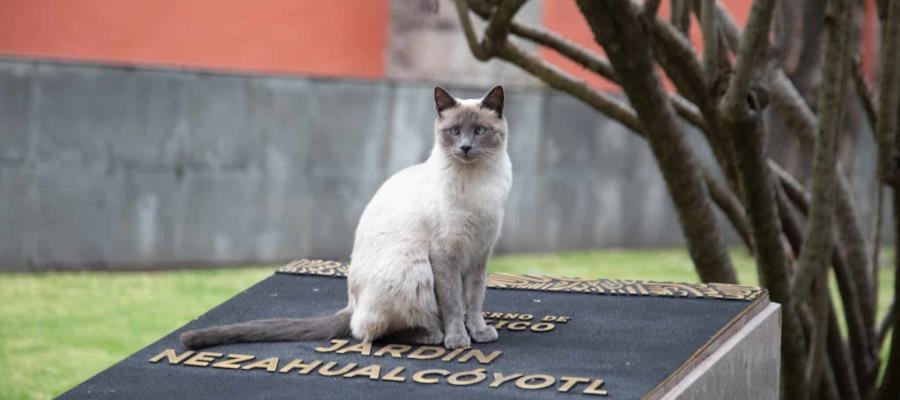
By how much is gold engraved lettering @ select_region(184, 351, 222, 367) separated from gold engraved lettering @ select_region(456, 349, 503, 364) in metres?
0.74

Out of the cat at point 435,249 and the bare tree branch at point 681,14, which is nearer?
the cat at point 435,249

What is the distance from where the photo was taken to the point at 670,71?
494 centimetres

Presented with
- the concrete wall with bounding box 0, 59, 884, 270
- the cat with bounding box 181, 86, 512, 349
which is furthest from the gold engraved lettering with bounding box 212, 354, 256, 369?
the concrete wall with bounding box 0, 59, 884, 270

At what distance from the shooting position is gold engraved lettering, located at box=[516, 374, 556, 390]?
353 cm

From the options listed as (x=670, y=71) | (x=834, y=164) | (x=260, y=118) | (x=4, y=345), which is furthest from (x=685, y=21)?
(x=260, y=118)

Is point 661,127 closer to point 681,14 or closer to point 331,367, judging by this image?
point 681,14

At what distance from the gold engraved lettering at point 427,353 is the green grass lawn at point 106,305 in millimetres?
2643

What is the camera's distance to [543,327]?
4.33 metres

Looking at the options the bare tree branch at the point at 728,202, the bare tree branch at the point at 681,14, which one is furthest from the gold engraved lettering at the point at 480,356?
the bare tree branch at the point at 681,14

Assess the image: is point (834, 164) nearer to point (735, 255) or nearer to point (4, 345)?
point (4, 345)

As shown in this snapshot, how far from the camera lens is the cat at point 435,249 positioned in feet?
12.8

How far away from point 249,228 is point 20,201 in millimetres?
1628

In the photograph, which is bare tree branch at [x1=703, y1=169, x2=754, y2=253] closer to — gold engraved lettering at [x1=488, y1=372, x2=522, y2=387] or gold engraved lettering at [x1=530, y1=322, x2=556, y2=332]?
gold engraved lettering at [x1=530, y1=322, x2=556, y2=332]

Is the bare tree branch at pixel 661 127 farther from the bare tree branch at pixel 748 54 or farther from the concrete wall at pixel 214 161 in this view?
the concrete wall at pixel 214 161
